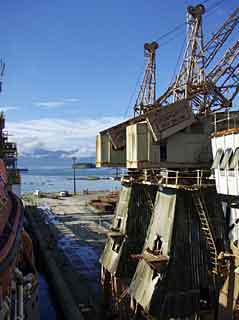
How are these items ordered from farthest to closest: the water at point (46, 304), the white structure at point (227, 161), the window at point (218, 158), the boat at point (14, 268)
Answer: the water at point (46, 304) → the window at point (218, 158) → the white structure at point (227, 161) → the boat at point (14, 268)

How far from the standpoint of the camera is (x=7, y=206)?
26797 mm

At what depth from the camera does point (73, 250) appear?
44.7 meters

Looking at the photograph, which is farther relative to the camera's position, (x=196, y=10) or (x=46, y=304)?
(x=46, y=304)

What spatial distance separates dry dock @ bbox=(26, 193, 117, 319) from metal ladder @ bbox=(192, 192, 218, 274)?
9039 millimetres

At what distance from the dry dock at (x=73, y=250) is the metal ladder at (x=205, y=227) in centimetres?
904

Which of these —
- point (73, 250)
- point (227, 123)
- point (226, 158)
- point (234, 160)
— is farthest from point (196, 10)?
point (73, 250)

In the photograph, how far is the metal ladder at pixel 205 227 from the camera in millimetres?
23047

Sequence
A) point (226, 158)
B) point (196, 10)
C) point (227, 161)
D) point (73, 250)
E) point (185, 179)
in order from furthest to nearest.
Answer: point (73, 250), point (196, 10), point (185, 179), point (226, 158), point (227, 161)

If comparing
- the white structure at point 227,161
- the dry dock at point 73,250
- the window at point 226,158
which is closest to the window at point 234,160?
the white structure at point 227,161

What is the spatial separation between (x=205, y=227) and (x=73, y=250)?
79.6 feet

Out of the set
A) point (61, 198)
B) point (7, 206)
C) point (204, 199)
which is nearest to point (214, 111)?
point (204, 199)

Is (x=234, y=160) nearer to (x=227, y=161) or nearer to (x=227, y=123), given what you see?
(x=227, y=161)

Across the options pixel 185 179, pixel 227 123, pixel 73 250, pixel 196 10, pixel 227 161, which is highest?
pixel 196 10

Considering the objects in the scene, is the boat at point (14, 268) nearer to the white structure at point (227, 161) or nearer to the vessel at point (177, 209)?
the vessel at point (177, 209)
